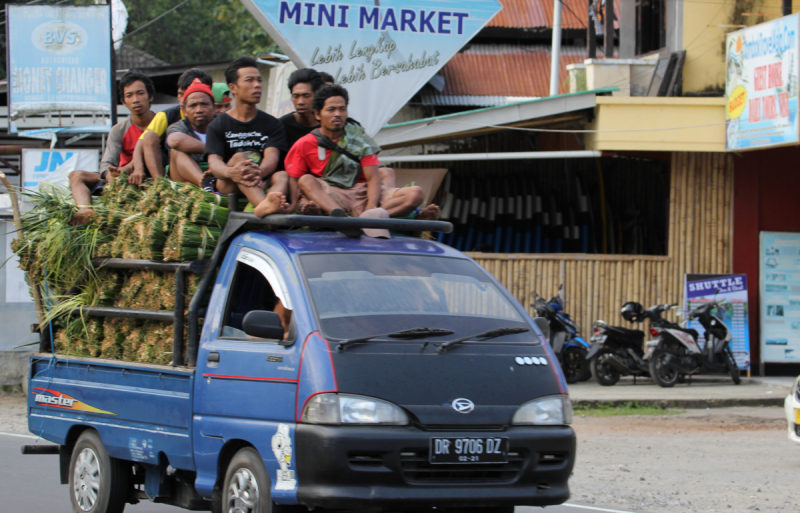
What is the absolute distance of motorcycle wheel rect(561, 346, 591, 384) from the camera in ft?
49.3

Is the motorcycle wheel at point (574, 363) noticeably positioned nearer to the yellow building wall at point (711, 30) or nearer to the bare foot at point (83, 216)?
the yellow building wall at point (711, 30)

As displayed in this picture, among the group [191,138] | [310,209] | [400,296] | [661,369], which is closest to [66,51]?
[191,138]

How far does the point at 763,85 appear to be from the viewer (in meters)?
14.0

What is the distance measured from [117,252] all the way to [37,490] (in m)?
2.58

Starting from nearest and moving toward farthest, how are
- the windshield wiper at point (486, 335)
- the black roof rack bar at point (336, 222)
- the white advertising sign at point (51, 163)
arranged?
1. the windshield wiper at point (486, 335)
2. the black roof rack bar at point (336, 222)
3. the white advertising sign at point (51, 163)

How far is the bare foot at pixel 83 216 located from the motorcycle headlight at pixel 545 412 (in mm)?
3711

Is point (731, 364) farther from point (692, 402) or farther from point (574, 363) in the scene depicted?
point (574, 363)

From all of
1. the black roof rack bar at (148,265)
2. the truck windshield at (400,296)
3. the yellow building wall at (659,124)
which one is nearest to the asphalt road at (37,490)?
the black roof rack bar at (148,265)

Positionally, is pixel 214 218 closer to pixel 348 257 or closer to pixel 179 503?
pixel 348 257

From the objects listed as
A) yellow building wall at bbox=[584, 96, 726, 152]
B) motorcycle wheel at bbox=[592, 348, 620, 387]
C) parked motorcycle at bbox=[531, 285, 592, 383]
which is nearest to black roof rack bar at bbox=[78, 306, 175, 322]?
parked motorcycle at bbox=[531, 285, 592, 383]

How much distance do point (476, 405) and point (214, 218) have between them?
2.19 metres

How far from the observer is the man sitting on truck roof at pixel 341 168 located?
6484 mm

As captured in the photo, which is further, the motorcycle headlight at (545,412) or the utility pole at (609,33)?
the utility pole at (609,33)

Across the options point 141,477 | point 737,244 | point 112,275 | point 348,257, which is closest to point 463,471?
point 348,257
